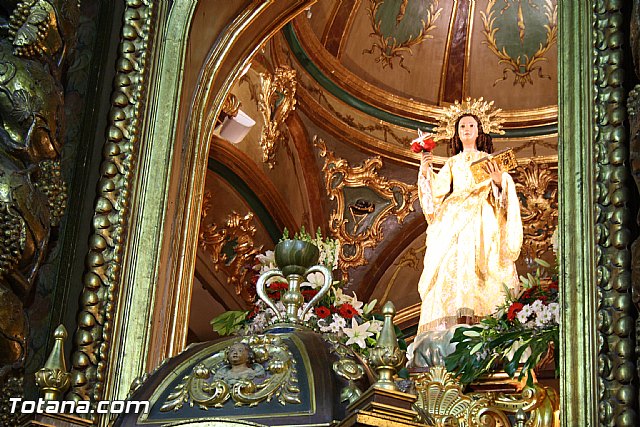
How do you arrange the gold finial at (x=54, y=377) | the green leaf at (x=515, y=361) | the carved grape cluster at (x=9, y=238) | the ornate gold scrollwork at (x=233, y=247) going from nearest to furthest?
the gold finial at (x=54, y=377)
the carved grape cluster at (x=9, y=238)
the green leaf at (x=515, y=361)
the ornate gold scrollwork at (x=233, y=247)

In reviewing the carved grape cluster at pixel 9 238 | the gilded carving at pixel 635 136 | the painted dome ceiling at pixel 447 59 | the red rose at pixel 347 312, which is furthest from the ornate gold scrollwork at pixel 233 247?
the gilded carving at pixel 635 136

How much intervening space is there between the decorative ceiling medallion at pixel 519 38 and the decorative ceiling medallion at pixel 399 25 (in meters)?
0.36

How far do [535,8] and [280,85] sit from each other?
6.02 feet

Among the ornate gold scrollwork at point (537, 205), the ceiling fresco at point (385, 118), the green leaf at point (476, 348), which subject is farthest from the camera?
the ornate gold scrollwork at point (537, 205)

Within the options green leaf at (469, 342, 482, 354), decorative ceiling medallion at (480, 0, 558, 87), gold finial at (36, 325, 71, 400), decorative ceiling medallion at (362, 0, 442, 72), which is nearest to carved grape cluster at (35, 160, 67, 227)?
gold finial at (36, 325, 71, 400)

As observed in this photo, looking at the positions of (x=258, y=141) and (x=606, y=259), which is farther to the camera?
(x=258, y=141)

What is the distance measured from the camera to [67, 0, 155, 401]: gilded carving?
3.39 meters

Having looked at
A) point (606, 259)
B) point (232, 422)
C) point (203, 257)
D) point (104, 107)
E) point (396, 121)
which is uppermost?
point (396, 121)

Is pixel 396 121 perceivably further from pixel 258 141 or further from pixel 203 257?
pixel 203 257

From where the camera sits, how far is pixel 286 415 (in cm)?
198

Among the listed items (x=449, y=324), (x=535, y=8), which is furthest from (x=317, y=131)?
(x=449, y=324)

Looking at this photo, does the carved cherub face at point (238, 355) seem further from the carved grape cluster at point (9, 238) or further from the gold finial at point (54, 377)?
the carved grape cluster at point (9, 238)

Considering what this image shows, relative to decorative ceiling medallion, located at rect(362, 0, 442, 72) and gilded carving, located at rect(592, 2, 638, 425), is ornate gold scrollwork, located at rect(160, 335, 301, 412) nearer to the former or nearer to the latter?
gilded carving, located at rect(592, 2, 638, 425)

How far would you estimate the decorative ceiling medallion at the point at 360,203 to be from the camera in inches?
270
